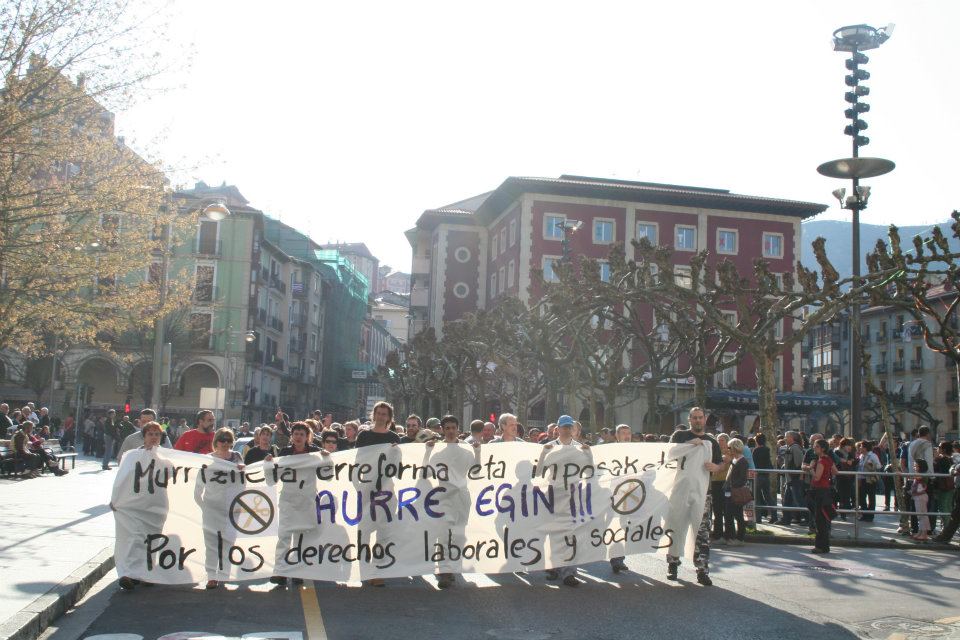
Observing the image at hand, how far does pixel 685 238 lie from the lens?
63969mm

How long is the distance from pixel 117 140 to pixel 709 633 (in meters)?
15.7

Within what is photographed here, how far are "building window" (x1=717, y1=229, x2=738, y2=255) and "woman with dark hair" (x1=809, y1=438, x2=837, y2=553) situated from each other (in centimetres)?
4936

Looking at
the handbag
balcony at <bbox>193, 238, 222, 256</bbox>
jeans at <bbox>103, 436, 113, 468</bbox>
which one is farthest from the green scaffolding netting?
the handbag

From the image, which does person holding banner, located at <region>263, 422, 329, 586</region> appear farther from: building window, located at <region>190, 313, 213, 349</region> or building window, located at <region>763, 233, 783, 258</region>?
building window, located at <region>763, 233, 783, 258</region>

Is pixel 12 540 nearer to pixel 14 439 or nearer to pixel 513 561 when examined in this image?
pixel 513 561

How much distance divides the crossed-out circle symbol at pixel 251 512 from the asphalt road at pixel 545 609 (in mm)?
615

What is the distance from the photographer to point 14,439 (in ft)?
87.4

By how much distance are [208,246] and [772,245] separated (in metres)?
37.5

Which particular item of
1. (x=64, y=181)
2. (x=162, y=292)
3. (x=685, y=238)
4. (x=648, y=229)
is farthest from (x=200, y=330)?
(x=64, y=181)

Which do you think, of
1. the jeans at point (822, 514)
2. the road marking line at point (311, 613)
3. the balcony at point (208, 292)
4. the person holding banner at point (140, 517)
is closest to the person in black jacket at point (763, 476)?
the jeans at point (822, 514)

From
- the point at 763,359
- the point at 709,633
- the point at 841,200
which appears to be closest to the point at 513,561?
the point at 709,633

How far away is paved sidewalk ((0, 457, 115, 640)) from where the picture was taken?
8414 millimetres

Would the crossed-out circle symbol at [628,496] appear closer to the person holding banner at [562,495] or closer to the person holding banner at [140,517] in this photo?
the person holding banner at [562,495]

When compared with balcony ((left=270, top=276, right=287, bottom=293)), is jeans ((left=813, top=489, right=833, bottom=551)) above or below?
below
